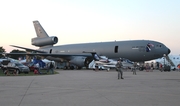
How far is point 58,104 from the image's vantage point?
6.88 metres

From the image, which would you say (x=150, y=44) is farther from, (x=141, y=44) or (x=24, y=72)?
(x=24, y=72)

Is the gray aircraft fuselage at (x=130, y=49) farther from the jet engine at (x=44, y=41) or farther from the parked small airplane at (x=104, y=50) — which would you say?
the jet engine at (x=44, y=41)

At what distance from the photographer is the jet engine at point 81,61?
37938mm

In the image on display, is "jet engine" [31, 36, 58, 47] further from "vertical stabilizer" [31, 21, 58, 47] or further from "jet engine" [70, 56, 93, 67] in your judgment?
"jet engine" [70, 56, 93, 67]

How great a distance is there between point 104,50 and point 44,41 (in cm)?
1592

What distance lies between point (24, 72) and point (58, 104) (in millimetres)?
19254

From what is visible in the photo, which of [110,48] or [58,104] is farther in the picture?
[110,48]

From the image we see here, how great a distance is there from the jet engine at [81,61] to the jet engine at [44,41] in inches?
374

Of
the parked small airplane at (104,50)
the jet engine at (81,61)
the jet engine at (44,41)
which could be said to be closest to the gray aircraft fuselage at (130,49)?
the parked small airplane at (104,50)

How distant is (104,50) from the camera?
1469 inches

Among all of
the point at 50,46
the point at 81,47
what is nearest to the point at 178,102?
the point at 81,47

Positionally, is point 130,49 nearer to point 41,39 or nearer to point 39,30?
point 41,39

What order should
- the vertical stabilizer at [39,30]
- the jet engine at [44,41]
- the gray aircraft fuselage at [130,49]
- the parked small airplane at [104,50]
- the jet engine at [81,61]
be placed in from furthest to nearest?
the vertical stabilizer at [39,30] < the jet engine at [44,41] < the jet engine at [81,61] < the parked small airplane at [104,50] < the gray aircraft fuselage at [130,49]

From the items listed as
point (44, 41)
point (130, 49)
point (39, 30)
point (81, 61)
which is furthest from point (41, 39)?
point (130, 49)
